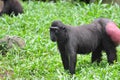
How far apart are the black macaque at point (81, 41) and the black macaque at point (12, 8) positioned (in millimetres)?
5805

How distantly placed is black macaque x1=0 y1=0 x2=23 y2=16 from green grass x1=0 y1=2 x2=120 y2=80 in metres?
0.25

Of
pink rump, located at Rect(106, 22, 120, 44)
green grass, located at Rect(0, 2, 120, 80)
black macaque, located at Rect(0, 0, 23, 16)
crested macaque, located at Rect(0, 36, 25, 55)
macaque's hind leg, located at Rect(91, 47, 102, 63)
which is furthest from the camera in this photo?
black macaque, located at Rect(0, 0, 23, 16)

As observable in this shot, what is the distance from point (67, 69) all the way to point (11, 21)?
15.5 feet

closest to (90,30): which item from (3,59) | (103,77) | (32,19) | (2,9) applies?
(103,77)

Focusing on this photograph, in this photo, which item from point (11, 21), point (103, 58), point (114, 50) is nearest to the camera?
point (114, 50)

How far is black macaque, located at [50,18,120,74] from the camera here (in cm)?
897

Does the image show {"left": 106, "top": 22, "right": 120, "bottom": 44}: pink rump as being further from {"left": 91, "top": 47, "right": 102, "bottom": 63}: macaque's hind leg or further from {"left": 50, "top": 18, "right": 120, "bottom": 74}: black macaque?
{"left": 91, "top": 47, "right": 102, "bottom": 63}: macaque's hind leg

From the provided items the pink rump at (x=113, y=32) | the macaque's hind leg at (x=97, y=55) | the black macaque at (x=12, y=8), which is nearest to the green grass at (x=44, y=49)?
the macaque's hind leg at (x=97, y=55)

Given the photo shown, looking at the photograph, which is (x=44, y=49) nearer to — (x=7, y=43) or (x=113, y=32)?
(x=7, y=43)

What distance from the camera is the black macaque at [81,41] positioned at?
8.97 metres

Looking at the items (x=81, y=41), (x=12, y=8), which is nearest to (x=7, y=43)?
(x=81, y=41)

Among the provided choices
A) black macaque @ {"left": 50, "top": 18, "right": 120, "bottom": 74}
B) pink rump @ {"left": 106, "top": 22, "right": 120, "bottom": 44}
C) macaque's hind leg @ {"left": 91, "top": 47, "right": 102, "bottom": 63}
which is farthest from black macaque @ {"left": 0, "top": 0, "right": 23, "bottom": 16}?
pink rump @ {"left": 106, "top": 22, "right": 120, "bottom": 44}

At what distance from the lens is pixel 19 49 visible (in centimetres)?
1069

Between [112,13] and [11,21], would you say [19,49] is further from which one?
[112,13]
